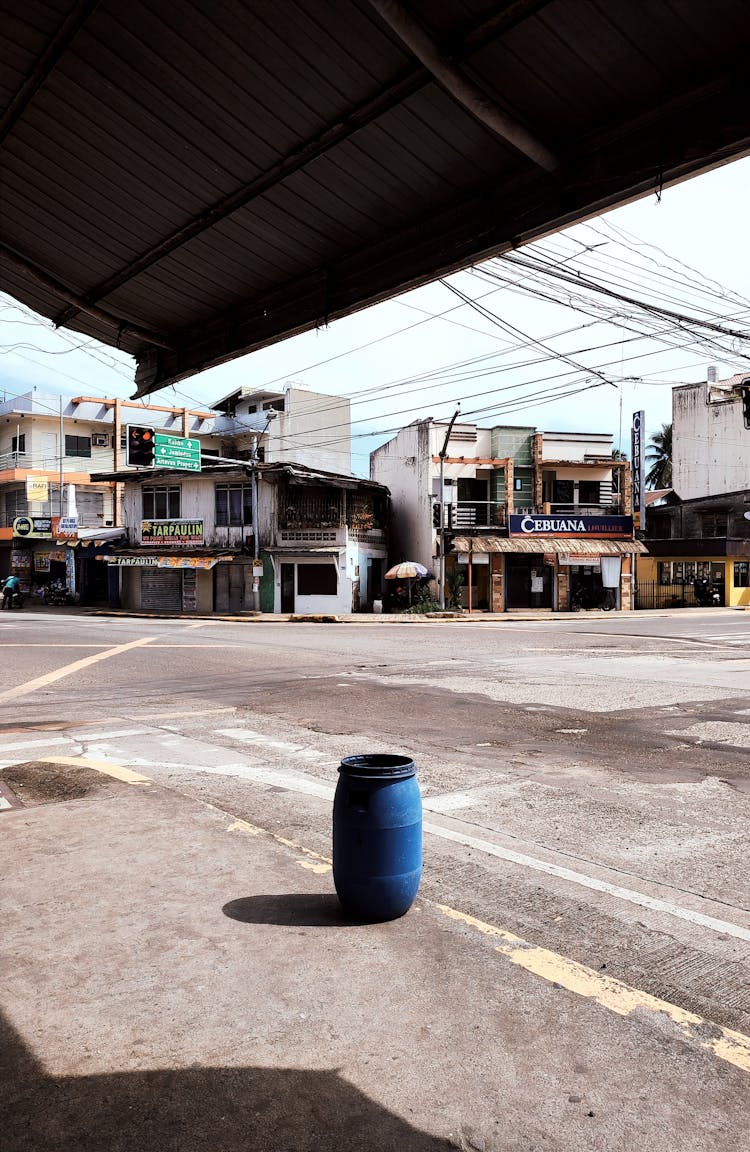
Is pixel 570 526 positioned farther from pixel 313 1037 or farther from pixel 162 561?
pixel 313 1037

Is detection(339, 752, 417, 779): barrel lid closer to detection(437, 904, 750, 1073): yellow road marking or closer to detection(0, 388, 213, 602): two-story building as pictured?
detection(437, 904, 750, 1073): yellow road marking

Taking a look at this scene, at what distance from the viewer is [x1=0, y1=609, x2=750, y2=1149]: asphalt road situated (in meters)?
4.64

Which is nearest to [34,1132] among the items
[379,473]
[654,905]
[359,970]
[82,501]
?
[359,970]

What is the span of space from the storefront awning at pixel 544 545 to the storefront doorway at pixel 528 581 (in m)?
0.92

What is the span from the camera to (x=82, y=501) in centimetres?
4988

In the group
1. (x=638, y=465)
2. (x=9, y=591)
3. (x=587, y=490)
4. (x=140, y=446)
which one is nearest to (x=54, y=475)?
(x=9, y=591)

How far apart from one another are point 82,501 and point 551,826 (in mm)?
47832

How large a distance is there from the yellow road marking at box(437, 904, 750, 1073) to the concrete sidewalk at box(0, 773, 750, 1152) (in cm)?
1

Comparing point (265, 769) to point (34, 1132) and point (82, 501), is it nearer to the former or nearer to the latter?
point (34, 1132)

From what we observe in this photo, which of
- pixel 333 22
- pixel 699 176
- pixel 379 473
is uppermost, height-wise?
pixel 379 473

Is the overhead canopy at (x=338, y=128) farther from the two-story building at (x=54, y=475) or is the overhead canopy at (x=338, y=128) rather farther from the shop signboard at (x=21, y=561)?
the shop signboard at (x=21, y=561)

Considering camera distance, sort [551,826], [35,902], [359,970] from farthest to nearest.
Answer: [551,826]
[35,902]
[359,970]

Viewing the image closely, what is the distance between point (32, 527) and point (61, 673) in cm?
3149

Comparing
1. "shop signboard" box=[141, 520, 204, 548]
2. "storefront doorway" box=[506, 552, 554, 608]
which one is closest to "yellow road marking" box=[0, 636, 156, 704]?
"shop signboard" box=[141, 520, 204, 548]
